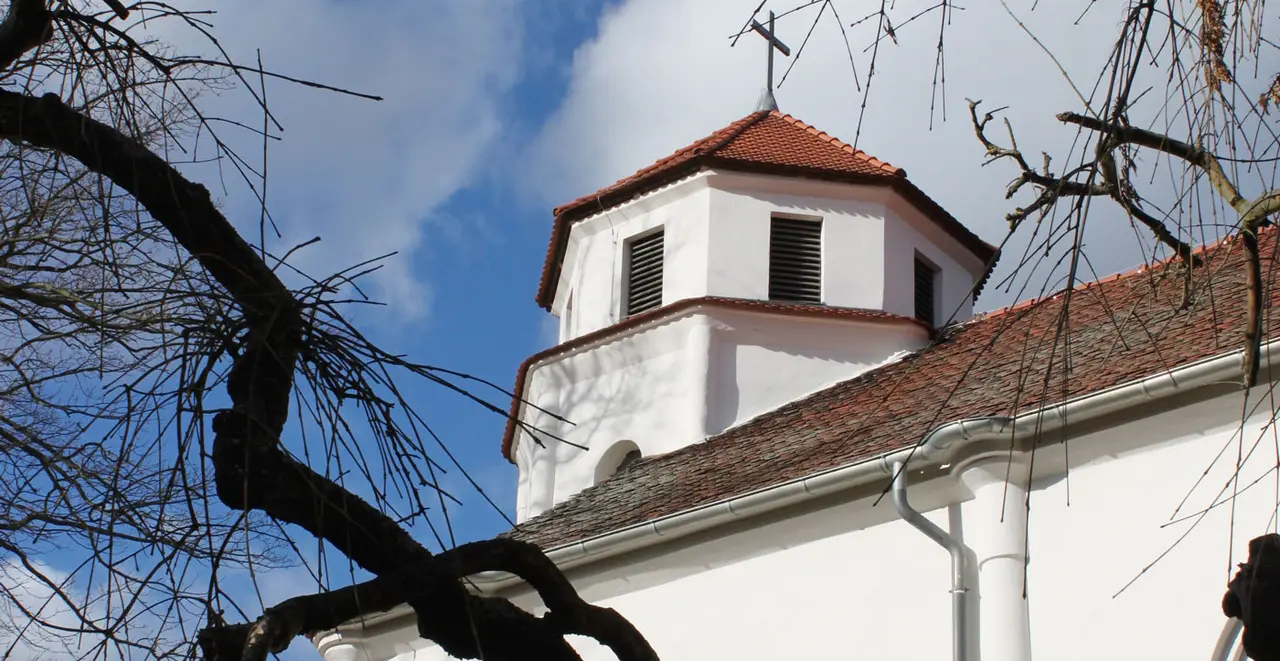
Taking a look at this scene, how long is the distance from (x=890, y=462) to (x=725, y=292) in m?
6.30

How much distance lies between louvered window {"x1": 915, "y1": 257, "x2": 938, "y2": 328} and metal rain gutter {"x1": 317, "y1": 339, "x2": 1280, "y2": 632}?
6432 mm

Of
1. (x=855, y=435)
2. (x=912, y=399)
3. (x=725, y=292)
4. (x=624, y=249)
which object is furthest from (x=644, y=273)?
(x=855, y=435)

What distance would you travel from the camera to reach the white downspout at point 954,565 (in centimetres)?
881

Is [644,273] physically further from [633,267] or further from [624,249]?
[624,249]

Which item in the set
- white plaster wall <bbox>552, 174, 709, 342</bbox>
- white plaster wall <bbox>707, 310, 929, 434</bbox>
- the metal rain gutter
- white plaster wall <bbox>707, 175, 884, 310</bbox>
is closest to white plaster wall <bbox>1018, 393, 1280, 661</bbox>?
the metal rain gutter

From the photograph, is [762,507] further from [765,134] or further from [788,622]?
[765,134]

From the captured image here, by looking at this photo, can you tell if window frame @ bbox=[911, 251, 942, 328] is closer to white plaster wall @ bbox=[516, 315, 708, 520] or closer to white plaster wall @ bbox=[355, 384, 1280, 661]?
white plaster wall @ bbox=[516, 315, 708, 520]

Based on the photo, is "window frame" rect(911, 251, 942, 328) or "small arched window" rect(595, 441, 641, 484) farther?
"window frame" rect(911, 251, 942, 328)

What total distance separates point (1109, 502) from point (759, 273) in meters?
7.00

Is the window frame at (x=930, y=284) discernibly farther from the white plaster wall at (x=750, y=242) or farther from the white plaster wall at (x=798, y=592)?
the white plaster wall at (x=798, y=592)

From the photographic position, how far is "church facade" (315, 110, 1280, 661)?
27.5ft

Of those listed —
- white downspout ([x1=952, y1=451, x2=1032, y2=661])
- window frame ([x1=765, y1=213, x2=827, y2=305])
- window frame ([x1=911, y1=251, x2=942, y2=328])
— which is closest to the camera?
white downspout ([x1=952, y1=451, x2=1032, y2=661])

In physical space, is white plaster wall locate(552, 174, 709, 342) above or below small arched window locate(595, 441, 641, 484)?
above

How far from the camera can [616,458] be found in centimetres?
1519
